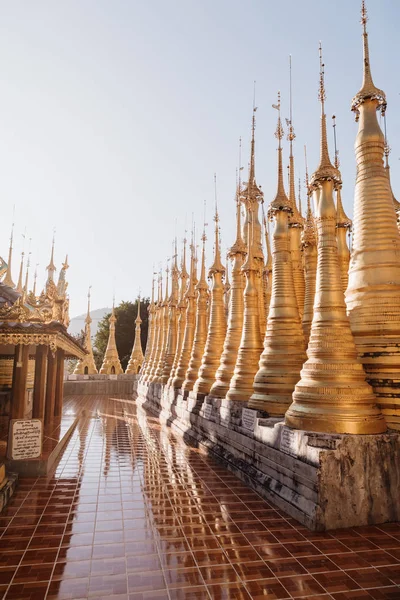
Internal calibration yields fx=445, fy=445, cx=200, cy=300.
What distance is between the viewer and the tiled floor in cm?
432

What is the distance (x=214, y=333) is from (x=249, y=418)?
261 inches

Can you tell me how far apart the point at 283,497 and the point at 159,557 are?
2.53 meters

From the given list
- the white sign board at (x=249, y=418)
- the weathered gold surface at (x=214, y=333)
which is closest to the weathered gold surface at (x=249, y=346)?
the white sign board at (x=249, y=418)

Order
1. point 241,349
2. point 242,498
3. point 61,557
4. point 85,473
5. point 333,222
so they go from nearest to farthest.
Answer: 1. point 61,557
2. point 242,498
3. point 333,222
4. point 85,473
5. point 241,349

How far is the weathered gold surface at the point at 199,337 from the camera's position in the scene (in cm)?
1725

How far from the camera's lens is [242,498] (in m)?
7.46

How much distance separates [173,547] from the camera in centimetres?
530

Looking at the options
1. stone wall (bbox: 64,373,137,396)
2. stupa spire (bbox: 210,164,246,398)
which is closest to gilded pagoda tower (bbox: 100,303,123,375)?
stone wall (bbox: 64,373,137,396)

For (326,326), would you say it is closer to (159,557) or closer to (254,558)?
(254,558)

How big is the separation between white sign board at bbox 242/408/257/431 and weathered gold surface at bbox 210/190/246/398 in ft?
10.3

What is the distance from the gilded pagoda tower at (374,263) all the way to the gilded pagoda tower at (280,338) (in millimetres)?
1445

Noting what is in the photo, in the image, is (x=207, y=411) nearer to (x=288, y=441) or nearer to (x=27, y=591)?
(x=288, y=441)

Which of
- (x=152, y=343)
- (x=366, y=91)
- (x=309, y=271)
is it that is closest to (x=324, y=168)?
(x=366, y=91)

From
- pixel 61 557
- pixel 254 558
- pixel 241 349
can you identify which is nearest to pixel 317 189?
pixel 241 349
